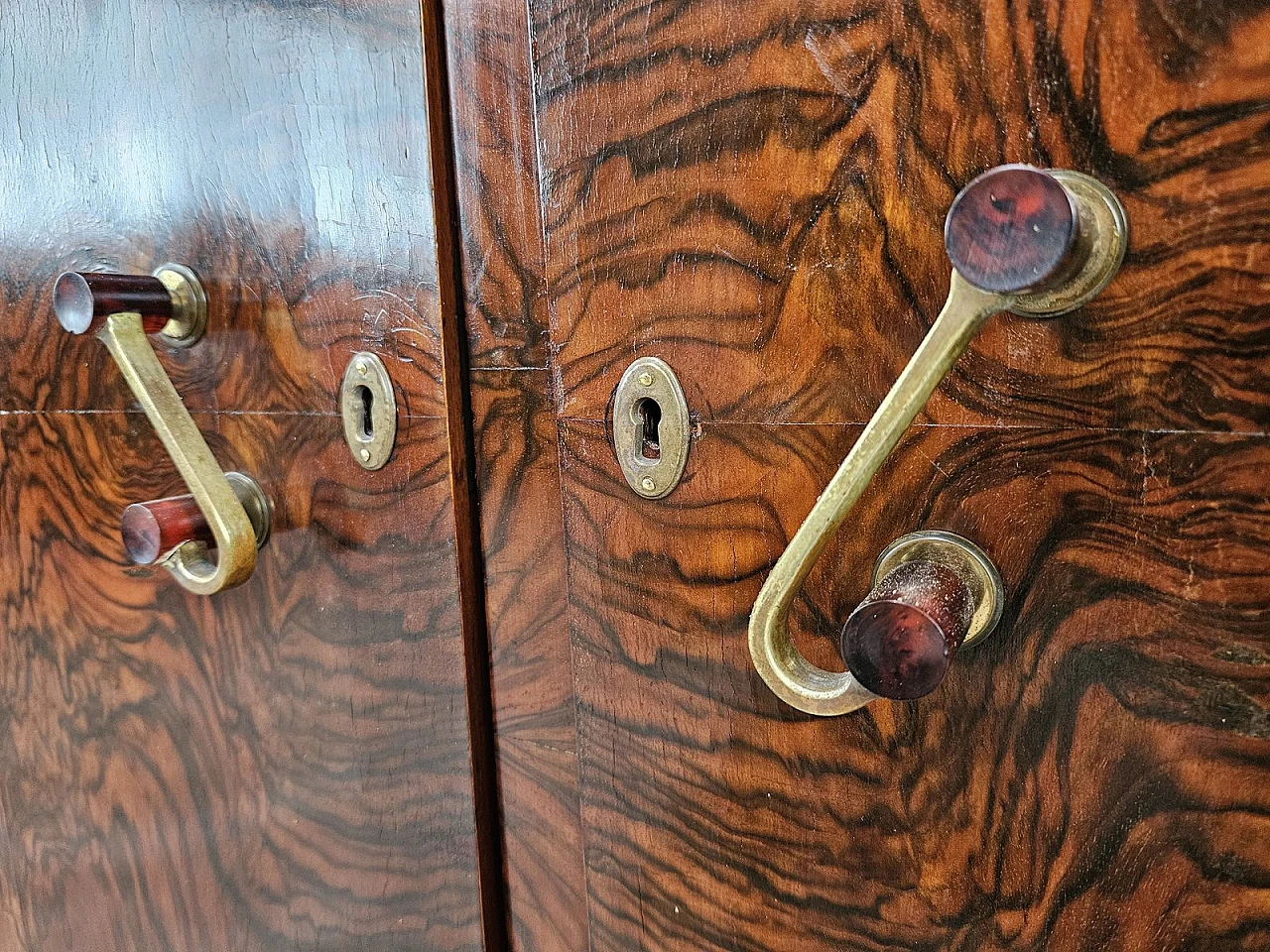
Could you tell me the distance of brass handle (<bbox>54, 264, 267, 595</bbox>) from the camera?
1.43ft

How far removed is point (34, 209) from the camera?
1.70ft

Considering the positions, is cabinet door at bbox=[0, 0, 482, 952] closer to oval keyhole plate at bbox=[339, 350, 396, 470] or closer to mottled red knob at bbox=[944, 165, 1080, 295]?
oval keyhole plate at bbox=[339, 350, 396, 470]

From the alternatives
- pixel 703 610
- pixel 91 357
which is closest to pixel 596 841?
pixel 703 610

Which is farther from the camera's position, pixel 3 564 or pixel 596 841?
pixel 3 564

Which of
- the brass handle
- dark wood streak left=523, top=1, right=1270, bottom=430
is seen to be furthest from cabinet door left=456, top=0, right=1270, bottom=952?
the brass handle

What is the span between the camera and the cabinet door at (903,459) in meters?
0.25

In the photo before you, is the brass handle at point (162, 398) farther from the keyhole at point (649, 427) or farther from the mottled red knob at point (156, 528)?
the keyhole at point (649, 427)

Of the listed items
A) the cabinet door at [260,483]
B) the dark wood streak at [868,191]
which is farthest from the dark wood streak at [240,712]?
the dark wood streak at [868,191]

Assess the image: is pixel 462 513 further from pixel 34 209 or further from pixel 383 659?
pixel 34 209

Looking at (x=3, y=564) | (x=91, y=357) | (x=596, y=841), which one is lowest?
(x=596, y=841)

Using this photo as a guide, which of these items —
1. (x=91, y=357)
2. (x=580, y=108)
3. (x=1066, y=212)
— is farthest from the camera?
(x=91, y=357)

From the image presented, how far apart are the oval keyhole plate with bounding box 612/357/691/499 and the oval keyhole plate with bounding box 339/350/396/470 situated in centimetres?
11

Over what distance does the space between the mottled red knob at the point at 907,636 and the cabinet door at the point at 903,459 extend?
3 cm

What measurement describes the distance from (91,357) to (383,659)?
0.72 ft
